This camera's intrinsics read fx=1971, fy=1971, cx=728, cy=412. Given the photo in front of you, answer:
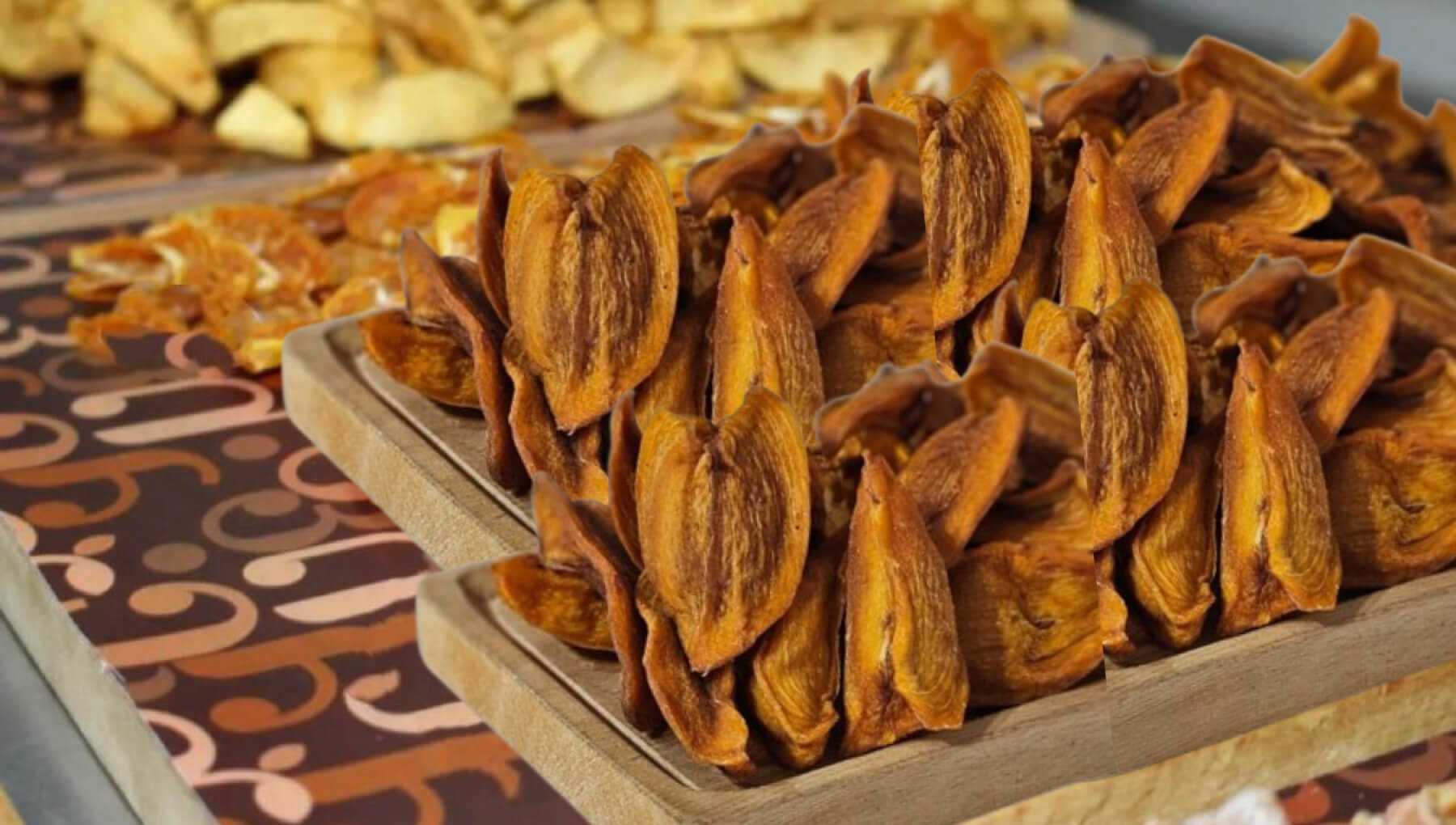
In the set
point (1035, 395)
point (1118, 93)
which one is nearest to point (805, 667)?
point (1035, 395)

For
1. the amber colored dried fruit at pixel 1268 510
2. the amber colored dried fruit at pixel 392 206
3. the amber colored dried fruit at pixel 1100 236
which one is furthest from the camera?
the amber colored dried fruit at pixel 392 206

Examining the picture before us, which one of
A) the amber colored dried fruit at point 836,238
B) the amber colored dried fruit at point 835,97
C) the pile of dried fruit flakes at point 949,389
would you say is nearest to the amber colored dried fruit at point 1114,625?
the pile of dried fruit flakes at point 949,389

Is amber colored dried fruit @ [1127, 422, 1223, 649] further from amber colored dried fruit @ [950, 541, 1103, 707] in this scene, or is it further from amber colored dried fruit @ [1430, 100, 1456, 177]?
amber colored dried fruit @ [1430, 100, 1456, 177]

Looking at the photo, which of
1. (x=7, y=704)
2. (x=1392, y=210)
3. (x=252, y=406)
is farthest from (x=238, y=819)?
(x=1392, y=210)

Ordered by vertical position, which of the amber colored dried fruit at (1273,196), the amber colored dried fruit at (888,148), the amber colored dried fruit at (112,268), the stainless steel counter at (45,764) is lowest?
the stainless steel counter at (45,764)

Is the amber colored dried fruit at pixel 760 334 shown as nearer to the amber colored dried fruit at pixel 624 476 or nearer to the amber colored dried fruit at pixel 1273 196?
the amber colored dried fruit at pixel 624 476

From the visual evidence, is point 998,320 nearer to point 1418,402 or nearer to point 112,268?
point 1418,402
